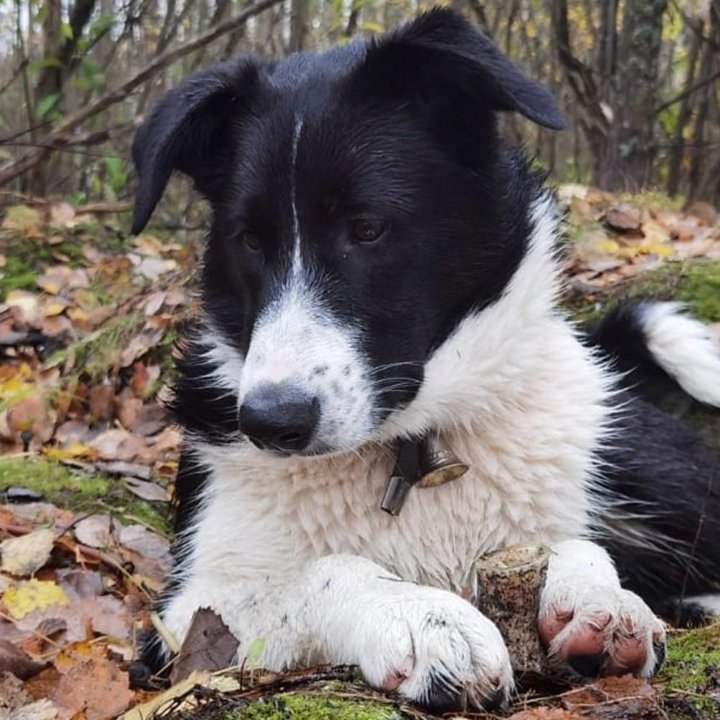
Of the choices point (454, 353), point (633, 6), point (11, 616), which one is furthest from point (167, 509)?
point (633, 6)

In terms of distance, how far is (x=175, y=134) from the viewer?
112 inches

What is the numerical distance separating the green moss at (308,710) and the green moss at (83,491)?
206 cm

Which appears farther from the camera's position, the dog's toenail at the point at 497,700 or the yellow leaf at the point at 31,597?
the yellow leaf at the point at 31,597

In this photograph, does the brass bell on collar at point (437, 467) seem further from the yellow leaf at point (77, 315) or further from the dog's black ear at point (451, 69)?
the yellow leaf at point (77, 315)

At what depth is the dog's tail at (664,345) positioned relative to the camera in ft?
12.6

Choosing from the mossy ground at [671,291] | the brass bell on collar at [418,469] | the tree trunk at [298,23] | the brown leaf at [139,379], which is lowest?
the brown leaf at [139,379]

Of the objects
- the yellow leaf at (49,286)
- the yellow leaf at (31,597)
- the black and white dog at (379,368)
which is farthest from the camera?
the yellow leaf at (49,286)

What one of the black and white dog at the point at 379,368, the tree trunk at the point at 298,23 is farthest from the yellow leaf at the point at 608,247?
the tree trunk at the point at 298,23

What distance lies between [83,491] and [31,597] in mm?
1041

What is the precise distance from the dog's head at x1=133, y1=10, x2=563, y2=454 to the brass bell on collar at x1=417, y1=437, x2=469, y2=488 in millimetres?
198

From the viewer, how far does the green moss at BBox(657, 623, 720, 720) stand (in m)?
1.83

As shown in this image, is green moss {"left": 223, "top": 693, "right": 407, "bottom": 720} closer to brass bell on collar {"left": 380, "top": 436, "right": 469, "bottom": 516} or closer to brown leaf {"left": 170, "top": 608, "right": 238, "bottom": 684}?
brown leaf {"left": 170, "top": 608, "right": 238, "bottom": 684}

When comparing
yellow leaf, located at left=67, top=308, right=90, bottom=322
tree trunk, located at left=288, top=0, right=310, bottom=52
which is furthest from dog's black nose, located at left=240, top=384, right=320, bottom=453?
tree trunk, located at left=288, top=0, right=310, bottom=52

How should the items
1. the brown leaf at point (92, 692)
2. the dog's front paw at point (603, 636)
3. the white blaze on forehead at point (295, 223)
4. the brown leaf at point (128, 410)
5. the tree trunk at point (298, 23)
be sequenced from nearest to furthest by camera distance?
1. the dog's front paw at point (603, 636)
2. the brown leaf at point (92, 692)
3. the white blaze on forehead at point (295, 223)
4. the brown leaf at point (128, 410)
5. the tree trunk at point (298, 23)
